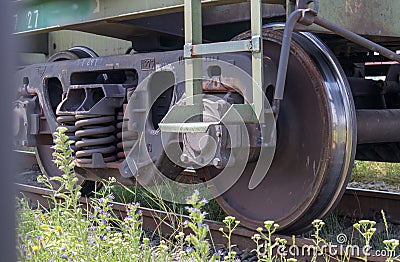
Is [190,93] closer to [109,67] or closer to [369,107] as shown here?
[109,67]

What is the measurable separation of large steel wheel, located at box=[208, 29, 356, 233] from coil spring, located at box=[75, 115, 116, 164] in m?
0.90

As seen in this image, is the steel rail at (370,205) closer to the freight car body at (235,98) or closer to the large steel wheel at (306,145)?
the freight car body at (235,98)

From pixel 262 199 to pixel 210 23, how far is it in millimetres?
1150

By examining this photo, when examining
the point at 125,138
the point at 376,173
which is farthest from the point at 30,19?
the point at 376,173

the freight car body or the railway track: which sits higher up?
the freight car body

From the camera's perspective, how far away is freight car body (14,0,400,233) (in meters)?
2.91

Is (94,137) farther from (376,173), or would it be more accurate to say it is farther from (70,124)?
(376,173)

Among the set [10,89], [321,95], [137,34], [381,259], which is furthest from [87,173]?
[10,89]

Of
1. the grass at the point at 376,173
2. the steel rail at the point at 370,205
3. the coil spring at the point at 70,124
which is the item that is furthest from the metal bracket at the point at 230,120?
the grass at the point at 376,173

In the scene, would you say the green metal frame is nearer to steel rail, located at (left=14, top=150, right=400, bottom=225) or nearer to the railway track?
the railway track

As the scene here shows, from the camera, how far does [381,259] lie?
8.90 feet

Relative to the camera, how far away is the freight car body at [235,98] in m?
2.91

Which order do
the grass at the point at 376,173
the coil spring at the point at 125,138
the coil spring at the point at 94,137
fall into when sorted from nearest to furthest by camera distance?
the coil spring at the point at 125,138 → the coil spring at the point at 94,137 → the grass at the point at 376,173

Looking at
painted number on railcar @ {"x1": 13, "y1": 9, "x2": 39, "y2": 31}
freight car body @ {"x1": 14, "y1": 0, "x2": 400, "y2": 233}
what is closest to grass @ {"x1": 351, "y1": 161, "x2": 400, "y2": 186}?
freight car body @ {"x1": 14, "y1": 0, "x2": 400, "y2": 233}
